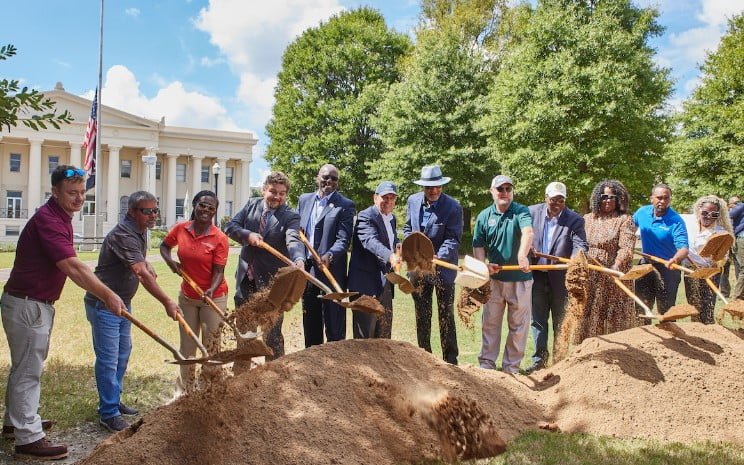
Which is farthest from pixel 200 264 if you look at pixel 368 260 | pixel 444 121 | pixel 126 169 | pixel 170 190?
pixel 126 169

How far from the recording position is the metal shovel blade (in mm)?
5426

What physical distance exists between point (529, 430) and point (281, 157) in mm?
28046

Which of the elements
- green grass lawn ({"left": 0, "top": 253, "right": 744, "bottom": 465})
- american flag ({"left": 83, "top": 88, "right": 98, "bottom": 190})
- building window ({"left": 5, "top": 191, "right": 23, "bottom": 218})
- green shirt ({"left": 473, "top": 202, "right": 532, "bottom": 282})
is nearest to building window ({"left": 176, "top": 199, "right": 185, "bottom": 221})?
building window ({"left": 5, "top": 191, "right": 23, "bottom": 218})

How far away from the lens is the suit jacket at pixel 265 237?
532 cm

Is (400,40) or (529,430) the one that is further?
(400,40)

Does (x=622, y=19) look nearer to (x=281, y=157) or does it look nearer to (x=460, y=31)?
(x=460, y=31)

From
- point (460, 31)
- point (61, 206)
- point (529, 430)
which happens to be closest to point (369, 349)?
point (529, 430)

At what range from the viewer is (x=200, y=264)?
492cm

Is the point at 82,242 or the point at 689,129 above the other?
the point at 689,129

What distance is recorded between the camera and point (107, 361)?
14.3 feet

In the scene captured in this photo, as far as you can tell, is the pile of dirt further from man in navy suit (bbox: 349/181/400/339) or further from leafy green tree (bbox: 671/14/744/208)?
leafy green tree (bbox: 671/14/744/208)

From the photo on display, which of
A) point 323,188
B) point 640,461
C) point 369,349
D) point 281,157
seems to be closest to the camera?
point 640,461

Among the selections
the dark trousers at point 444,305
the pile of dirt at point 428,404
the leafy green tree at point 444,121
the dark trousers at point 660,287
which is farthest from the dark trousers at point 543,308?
the leafy green tree at point 444,121

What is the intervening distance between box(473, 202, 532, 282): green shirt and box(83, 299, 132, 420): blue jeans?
3.45m
